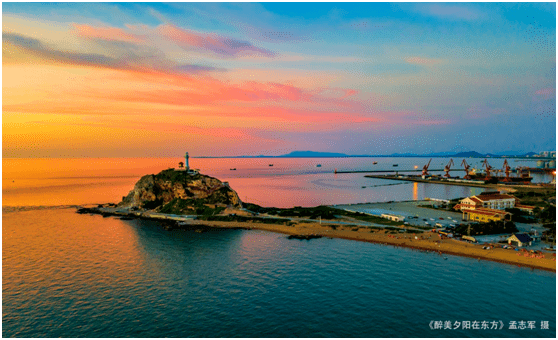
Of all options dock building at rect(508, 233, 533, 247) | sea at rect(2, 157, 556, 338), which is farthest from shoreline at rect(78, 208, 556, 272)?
dock building at rect(508, 233, 533, 247)

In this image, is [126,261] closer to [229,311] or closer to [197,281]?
[197,281]

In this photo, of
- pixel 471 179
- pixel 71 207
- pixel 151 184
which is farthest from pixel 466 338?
pixel 471 179

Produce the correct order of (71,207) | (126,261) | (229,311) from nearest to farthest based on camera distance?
(229,311)
(126,261)
(71,207)

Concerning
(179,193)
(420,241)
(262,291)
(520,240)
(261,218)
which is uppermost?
(179,193)

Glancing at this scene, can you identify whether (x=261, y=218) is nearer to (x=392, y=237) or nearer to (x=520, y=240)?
(x=392, y=237)

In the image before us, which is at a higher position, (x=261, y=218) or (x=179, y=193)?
(x=179, y=193)

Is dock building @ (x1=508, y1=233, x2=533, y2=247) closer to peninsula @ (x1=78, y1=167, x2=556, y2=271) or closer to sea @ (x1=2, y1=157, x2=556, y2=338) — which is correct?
peninsula @ (x1=78, y1=167, x2=556, y2=271)

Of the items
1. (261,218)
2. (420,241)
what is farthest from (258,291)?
(261,218)
